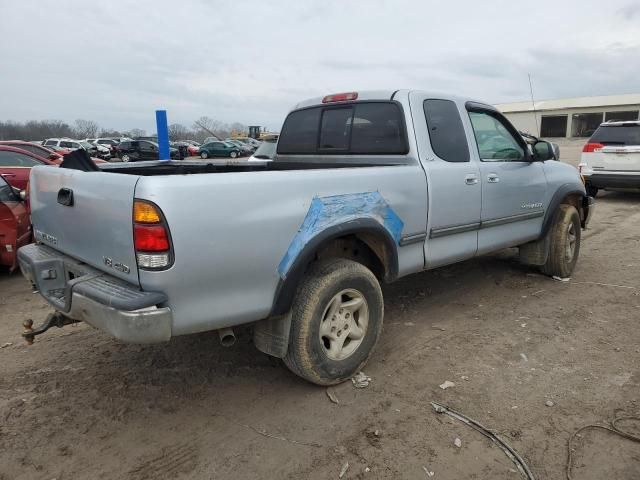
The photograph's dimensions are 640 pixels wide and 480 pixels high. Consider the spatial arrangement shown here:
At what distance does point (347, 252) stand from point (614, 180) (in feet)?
31.4

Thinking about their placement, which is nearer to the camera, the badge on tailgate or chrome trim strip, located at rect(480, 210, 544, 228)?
the badge on tailgate

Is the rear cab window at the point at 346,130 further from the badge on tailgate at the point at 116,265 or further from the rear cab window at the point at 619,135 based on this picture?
the rear cab window at the point at 619,135

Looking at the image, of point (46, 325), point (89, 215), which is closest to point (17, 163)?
point (46, 325)

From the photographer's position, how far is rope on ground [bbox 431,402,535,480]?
8.19ft

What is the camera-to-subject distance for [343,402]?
10.2ft

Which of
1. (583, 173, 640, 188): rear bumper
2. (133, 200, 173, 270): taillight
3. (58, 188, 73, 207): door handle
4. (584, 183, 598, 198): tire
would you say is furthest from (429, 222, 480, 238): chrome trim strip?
(584, 183, 598, 198): tire

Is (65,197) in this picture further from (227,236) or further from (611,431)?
(611,431)

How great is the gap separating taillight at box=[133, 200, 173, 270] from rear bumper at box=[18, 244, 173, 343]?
16cm

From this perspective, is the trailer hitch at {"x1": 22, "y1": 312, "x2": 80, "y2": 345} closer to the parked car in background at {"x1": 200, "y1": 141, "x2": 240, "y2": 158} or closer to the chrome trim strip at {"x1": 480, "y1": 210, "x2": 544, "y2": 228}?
the chrome trim strip at {"x1": 480, "y1": 210, "x2": 544, "y2": 228}

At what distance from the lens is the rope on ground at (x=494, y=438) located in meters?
2.50

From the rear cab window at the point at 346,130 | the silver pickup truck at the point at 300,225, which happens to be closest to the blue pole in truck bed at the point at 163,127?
the silver pickup truck at the point at 300,225

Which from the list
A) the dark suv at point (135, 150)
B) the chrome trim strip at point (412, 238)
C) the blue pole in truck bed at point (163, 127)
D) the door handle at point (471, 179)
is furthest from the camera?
the dark suv at point (135, 150)

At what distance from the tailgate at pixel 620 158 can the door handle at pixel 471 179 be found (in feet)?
27.3

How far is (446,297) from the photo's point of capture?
5047 mm
